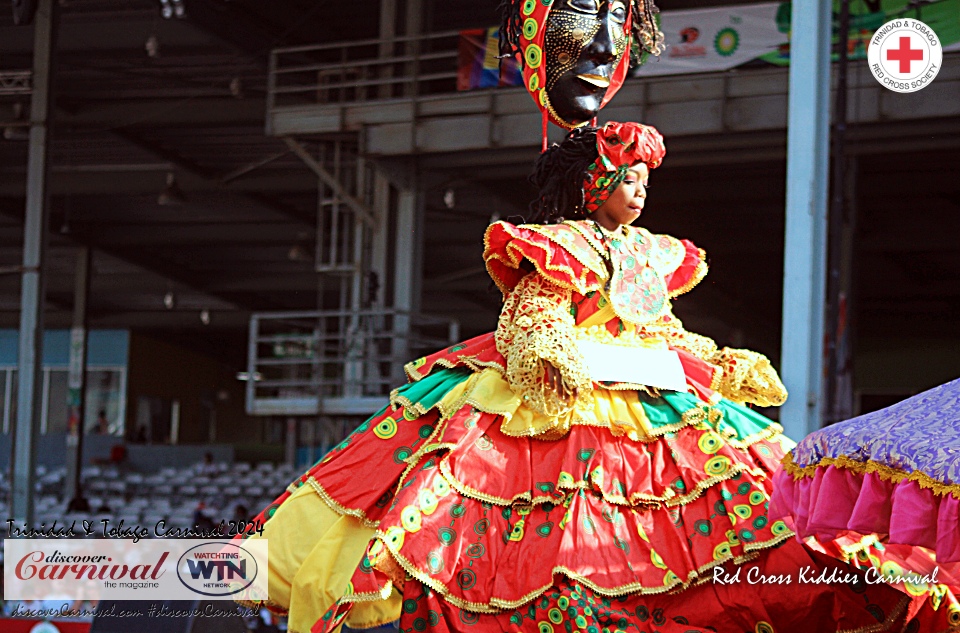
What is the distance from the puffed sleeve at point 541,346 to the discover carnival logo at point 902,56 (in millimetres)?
2833

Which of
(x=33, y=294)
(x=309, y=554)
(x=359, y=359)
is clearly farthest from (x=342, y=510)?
(x=33, y=294)

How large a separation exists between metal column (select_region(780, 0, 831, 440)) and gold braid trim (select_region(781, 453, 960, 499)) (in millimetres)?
1944

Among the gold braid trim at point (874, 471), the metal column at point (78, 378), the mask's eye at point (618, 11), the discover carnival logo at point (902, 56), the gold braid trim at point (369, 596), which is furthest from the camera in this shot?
the metal column at point (78, 378)

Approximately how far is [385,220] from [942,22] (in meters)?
6.53

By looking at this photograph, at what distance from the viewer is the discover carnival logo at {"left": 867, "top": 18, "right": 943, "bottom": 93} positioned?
19.0ft

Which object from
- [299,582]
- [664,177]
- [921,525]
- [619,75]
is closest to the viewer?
[921,525]

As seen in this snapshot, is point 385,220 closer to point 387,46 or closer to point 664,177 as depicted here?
point 387,46

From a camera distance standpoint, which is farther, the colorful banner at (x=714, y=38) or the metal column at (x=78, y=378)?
the metal column at (x=78, y=378)

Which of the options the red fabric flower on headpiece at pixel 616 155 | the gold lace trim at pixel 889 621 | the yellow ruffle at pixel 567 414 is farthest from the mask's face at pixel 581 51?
the gold lace trim at pixel 889 621

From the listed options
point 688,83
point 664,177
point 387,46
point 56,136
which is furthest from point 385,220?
point 56,136

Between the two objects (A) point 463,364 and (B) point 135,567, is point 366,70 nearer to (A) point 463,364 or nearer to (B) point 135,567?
(A) point 463,364

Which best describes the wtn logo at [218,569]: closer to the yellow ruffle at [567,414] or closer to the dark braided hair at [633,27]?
the yellow ruffle at [567,414]

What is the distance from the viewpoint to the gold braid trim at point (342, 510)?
3510mm

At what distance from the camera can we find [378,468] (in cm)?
360
